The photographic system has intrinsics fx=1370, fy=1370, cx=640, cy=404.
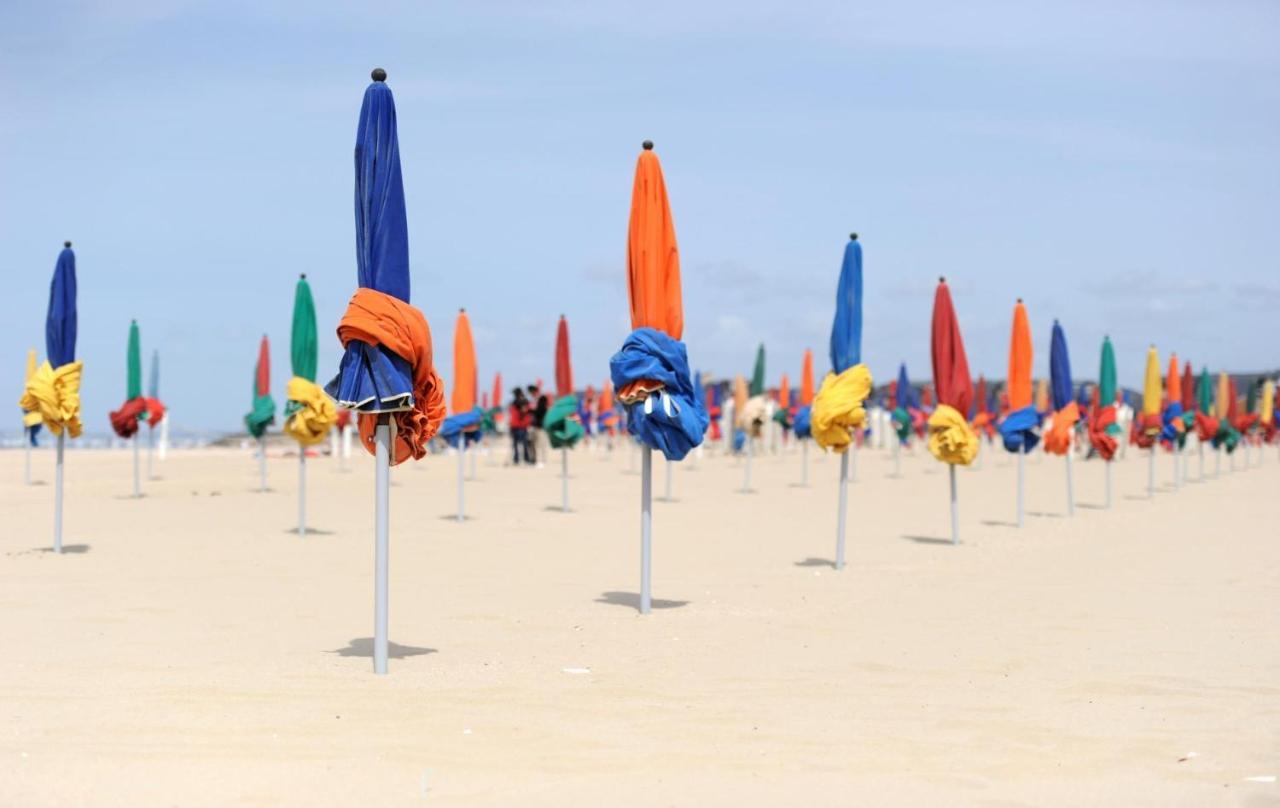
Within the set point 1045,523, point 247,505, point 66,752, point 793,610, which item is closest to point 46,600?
point 66,752

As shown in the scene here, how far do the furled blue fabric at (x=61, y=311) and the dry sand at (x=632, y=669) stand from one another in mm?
2233

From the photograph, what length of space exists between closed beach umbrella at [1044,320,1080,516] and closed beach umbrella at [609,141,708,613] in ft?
44.0

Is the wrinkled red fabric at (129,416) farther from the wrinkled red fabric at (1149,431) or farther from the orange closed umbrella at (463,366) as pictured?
the wrinkled red fabric at (1149,431)

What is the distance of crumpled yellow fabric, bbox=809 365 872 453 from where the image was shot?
14273 millimetres

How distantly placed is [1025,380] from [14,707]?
→ 15.6 meters

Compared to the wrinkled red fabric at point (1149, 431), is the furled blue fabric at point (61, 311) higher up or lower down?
higher up

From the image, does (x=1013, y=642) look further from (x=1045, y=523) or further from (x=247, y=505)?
(x=247, y=505)

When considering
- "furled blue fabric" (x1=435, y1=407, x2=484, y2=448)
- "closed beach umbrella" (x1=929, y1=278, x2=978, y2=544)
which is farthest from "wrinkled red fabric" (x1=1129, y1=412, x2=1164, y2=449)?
"furled blue fabric" (x1=435, y1=407, x2=484, y2=448)

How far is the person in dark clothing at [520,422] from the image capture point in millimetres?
40219

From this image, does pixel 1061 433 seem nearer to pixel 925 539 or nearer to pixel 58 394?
pixel 925 539

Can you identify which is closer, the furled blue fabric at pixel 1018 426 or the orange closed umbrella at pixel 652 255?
the orange closed umbrella at pixel 652 255

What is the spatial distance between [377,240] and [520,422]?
32236 mm

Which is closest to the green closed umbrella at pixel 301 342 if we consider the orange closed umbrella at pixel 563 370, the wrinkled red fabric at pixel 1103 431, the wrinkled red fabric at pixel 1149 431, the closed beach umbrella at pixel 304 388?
the closed beach umbrella at pixel 304 388

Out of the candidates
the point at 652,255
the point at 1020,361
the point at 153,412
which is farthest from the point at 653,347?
the point at 153,412
